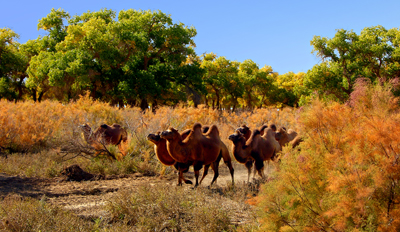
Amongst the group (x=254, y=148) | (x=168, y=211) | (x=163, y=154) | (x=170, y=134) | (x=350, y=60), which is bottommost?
(x=168, y=211)

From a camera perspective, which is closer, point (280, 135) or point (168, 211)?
point (168, 211)

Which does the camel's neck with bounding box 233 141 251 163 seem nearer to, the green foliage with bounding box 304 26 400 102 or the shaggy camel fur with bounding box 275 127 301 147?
the shaggy camel fur with bounding box 275 127 301 147

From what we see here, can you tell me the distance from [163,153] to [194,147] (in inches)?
32.9

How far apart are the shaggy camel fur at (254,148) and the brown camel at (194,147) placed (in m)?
0.52

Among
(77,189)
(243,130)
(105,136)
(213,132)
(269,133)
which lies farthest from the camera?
(105,136)

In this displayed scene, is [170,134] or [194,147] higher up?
[170,134]

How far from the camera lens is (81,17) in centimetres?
3791

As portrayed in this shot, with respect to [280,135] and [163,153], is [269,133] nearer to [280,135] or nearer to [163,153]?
[280,135]

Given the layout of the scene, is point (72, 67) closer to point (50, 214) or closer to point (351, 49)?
point (50, 214)

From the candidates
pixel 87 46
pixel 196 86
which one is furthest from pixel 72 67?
pixel 196 86

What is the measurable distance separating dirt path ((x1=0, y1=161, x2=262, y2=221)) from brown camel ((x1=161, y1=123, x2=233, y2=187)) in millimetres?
680

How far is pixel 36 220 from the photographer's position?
187 inches

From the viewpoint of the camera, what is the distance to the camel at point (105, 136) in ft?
32.8

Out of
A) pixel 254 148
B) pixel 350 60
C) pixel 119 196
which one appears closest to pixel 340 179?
pixel 119 196
